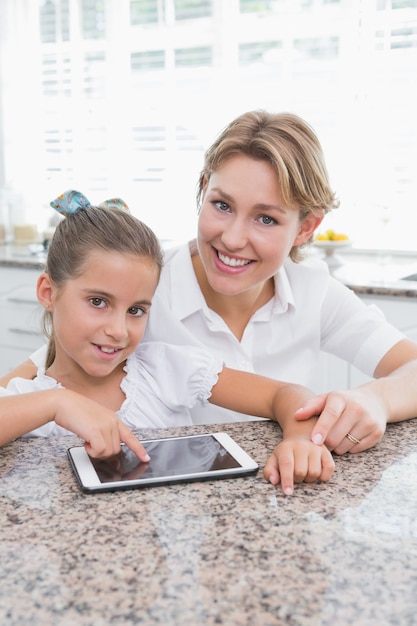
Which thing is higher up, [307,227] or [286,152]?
[286,152]

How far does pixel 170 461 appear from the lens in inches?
36.4

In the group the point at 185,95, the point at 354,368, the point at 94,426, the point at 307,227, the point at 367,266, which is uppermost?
the point at 185,95

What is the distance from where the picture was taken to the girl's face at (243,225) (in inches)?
59.1

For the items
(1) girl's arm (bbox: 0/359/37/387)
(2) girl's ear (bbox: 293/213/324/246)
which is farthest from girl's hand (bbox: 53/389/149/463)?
(2) girl's ear (bbox: 293/213/324/246)

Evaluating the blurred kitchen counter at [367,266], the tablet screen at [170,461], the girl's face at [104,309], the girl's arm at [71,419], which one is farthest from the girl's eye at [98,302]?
the blurred kitchen counter at [367,266]

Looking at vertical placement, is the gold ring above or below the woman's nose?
below

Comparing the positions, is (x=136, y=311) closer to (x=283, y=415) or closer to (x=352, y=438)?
(x=283, y=415)

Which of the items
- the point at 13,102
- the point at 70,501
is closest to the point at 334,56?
the point at 13,102

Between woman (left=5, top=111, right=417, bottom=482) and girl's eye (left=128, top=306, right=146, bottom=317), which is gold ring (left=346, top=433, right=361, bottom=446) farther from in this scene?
girl's eye (left=128, top=306, right=146, bottom=317)

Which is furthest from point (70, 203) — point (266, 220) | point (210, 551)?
point (210, 551)

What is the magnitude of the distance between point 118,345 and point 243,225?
42 centimetres

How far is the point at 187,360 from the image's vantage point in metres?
1.35

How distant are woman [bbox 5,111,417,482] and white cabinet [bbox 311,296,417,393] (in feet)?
2.61

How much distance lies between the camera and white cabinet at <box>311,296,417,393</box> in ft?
8.31
